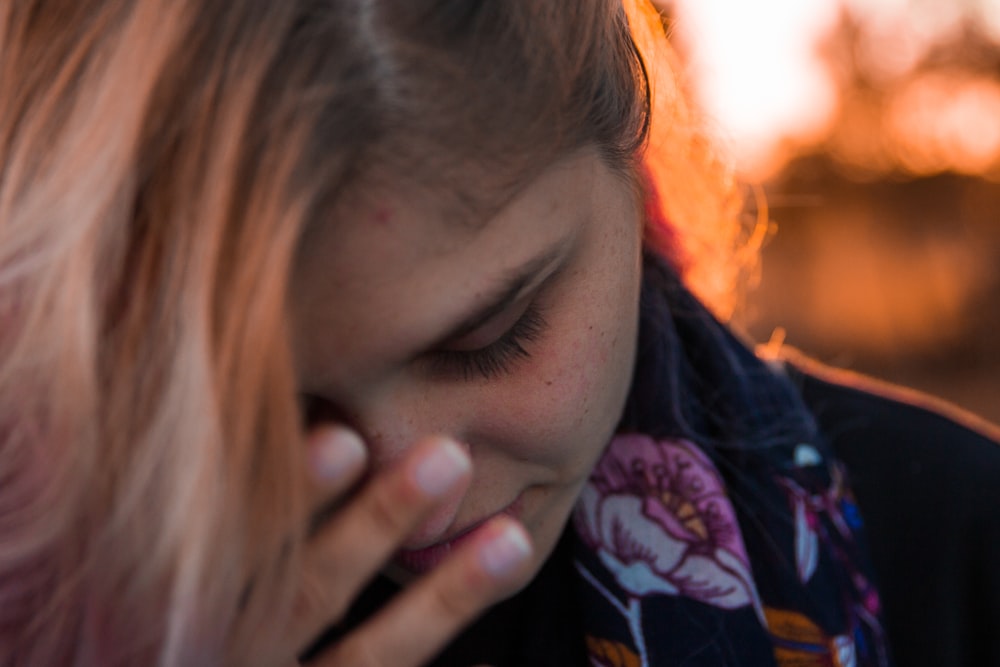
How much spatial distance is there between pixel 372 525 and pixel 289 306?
0.20 meters

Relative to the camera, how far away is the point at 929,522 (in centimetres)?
129

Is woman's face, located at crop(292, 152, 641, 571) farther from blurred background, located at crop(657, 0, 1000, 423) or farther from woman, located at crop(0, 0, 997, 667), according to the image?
blurred background, located at crop(657, 0, 1000, 423)

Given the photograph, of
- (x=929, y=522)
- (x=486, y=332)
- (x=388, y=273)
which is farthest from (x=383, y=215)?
(x=929, y=522)

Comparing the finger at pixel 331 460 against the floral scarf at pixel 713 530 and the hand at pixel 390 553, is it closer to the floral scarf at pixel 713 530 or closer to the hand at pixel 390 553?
the hand at pixel 390 553

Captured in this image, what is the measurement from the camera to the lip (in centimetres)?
95

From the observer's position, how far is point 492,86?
815 mm

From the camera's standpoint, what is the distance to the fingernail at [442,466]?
77 centimetres

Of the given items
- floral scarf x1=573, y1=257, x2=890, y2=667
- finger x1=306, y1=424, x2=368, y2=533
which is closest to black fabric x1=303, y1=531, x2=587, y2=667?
floral scarf x1=573, y1=257, x2=890, y2=667

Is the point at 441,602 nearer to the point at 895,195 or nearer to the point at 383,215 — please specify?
the point at 383,215

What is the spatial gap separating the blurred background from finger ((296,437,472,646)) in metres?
5.20

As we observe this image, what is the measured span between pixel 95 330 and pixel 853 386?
1173 mm

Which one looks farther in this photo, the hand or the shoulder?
the shoulder

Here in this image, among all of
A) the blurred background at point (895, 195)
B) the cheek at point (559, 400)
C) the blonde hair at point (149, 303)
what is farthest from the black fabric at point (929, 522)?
the blurred background at point (895, 195)

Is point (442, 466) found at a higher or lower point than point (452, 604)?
higher
